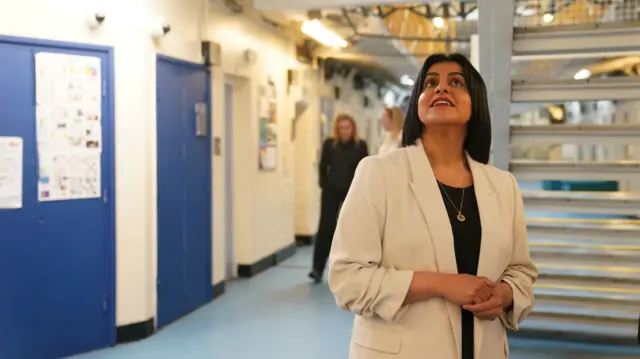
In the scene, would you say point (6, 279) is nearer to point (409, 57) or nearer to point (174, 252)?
point (174, 252)

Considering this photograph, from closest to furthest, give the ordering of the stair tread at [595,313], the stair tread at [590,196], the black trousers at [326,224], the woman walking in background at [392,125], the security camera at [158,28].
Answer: the stair tread at [590,196]
the stair tread at [595,313]
the security camera at [158,28]
the woman walking in background at [392,125]
the black trousers at [326,224]

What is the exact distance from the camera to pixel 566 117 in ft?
53.9

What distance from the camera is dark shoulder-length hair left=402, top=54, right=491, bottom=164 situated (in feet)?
5.34

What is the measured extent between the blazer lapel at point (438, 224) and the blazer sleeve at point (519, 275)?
0.18m

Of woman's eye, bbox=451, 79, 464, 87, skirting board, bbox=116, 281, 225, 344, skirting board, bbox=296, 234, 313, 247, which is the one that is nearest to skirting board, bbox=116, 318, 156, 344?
skirting board, bbox=116, 281, 225, 344

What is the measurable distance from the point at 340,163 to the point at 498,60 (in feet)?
9.37

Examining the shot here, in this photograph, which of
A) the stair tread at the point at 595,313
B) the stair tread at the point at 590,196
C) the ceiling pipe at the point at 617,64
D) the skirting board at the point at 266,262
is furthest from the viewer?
the ceiling pipe at the point at 617,64

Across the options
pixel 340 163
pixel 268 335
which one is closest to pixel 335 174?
pixel 340 163

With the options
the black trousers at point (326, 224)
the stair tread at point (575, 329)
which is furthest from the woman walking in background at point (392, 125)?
the stair tread at point (575, 329)

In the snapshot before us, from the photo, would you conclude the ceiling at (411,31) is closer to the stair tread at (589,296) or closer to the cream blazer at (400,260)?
the stair tread at (589,296)

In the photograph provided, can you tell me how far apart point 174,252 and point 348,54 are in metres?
4.86

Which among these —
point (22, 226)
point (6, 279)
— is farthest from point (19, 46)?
point (6, 279)

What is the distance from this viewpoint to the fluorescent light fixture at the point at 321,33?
6.42 m

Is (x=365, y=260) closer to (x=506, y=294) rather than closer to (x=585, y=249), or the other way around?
(x=506, y=294)
